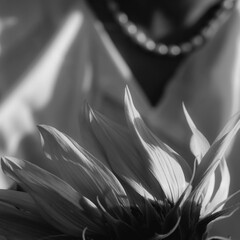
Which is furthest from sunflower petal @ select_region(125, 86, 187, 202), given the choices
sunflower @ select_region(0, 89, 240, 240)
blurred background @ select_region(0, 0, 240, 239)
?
blurred background @ select_region(0, 0, 240, 239)

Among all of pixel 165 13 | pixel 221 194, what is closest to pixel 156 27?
pixel 165 13

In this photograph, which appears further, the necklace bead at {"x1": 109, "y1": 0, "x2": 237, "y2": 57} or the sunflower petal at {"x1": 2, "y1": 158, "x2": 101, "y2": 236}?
the necklace bead at {"x1": 109, "y1": 0, "x2": 237, "y2": 57}

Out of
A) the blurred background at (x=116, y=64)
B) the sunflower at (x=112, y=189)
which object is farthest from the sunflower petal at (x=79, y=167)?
the blurred background at (x=116, y=64)

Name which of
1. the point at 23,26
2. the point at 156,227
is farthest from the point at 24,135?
the point at 156,227

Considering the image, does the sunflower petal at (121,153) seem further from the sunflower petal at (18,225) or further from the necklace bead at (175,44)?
the necklace bead at (175,44)

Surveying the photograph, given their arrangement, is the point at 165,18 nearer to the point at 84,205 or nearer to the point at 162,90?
the point at 162,90

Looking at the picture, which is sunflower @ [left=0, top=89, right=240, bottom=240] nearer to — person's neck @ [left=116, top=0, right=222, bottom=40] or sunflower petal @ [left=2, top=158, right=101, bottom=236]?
sunflower petal @ [left=2, top=158, right=101, bottom=236]
